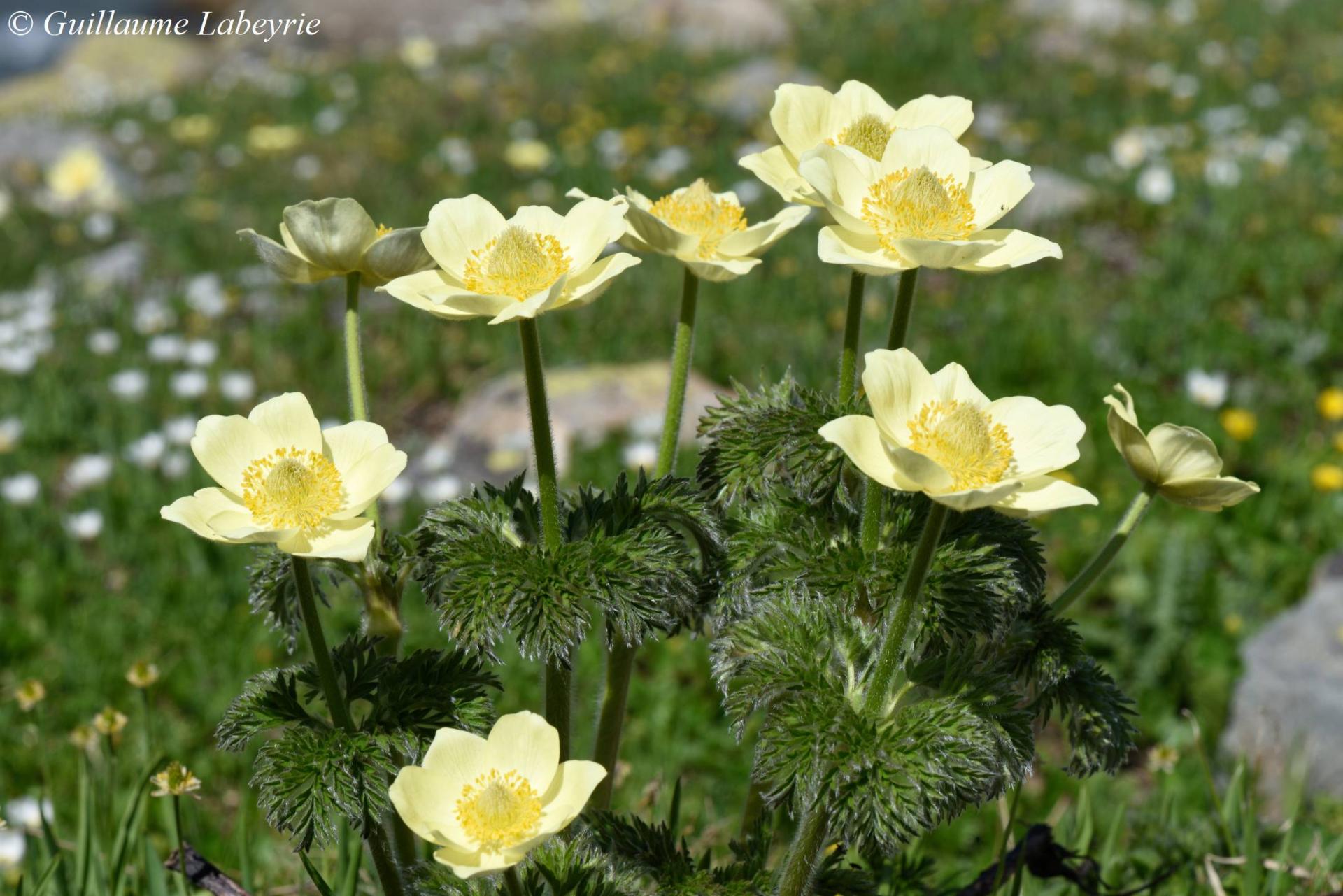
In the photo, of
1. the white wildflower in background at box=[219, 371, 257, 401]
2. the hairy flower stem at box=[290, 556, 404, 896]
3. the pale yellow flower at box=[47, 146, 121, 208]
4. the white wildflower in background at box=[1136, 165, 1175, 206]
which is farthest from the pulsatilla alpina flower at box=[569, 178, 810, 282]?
the pale yellow flower at box=[47, 146, 121, 208]

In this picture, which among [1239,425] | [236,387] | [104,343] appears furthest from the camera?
[104,343]

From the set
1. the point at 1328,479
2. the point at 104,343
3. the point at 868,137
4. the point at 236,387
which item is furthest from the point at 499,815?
the point at 104,343

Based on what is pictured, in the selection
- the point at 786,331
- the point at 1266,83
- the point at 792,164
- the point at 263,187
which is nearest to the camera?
→ the point at 792,164

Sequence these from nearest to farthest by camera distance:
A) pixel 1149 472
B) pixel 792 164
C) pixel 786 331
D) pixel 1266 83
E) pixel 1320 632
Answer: pixel 1149 472 < pixel 792 164 < pixel 1320 632 < pixel 786 331 < pixel 1266 83

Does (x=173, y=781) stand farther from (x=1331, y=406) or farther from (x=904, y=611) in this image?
(x=1331, y=406)

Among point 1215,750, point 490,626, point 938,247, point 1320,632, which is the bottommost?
point 1215,750

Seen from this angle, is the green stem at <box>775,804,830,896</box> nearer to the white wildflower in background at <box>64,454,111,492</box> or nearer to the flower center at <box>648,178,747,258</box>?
the flower center at <box>648,178,747,258</box>

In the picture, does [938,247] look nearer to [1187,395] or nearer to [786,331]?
[1187,395]

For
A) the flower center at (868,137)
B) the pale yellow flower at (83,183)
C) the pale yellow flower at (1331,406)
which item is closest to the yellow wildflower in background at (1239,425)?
the pale yellow flower at (1331,406)

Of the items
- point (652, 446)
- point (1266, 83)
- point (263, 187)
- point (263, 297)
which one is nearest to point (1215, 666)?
point (652, 446)
